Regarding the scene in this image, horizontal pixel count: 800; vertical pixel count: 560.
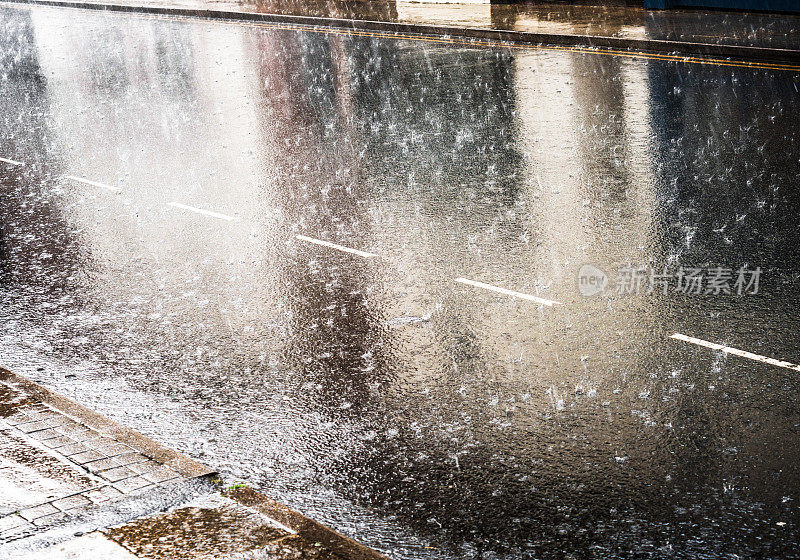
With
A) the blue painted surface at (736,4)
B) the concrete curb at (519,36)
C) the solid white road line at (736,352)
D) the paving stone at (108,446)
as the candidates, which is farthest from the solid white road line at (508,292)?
the blue painted surface at (736,4)

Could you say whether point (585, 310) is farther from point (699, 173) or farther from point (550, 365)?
point (699, 173)

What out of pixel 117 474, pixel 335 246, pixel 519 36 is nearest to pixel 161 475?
pixel 117 474

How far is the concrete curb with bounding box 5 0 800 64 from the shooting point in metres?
16.0

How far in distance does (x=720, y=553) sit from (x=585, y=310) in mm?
2882

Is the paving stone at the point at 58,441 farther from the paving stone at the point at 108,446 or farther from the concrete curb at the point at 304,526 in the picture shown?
the concrete curb at the point at 304,526

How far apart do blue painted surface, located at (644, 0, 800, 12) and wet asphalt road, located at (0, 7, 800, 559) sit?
511cm

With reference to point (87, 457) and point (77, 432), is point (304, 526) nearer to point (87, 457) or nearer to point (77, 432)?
point (87, 457)

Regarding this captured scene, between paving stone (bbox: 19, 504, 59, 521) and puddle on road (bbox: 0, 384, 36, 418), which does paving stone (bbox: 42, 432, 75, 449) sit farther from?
paving stone (bbox: 19, 504, 59, 521)

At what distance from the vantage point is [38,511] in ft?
16.0

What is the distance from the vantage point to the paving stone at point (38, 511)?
15.9 feet

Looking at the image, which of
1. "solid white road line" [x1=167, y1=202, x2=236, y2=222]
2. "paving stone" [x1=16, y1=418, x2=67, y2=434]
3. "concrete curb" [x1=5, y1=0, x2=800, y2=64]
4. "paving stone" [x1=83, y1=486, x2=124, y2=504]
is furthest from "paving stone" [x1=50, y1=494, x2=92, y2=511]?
"concrete curb" [x1=5, y1=0, x2=800, y2=64]

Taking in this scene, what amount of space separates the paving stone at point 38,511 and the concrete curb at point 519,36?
44.6 ft

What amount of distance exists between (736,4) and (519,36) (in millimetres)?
4551

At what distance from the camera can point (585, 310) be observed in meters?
7.22
